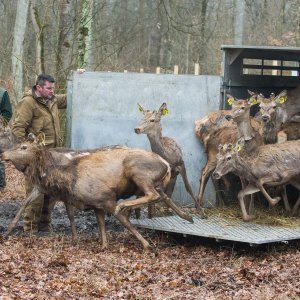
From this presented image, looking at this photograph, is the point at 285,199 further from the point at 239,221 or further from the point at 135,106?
the point at 135,106

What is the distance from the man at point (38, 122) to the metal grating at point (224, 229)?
1.54 meters

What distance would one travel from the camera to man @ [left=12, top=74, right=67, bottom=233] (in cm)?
1277

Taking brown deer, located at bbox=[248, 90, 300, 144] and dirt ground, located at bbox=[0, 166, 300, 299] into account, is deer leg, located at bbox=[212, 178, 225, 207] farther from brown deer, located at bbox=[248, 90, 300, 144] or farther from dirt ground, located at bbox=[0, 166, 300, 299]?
dirt ground, located at bbox=[0, 166, 300, 299]

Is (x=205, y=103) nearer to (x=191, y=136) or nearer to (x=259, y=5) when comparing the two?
(x=191, y=136)

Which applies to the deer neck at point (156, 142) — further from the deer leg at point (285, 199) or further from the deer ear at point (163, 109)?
the deer leg at point (285, 199)

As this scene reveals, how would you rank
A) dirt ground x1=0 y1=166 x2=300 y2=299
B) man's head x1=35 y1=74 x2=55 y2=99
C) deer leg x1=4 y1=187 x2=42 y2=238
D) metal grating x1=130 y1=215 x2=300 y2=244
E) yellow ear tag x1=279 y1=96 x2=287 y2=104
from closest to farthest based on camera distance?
dirt ground x1=0 y1=166 x2=300 y2=299 < metal grating x1=130 y1=215 x2=300 y2=244 < deer leg x1=4 y1=187 x2=42 y2=238 < man's head x1=35 y1=74 x2=55 y2=99 < yellow ear tag x1=279 y1=96 x2=287 y2=104

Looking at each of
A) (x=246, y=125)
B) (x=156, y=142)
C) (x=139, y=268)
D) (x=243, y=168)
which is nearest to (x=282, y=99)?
(x=246, y=125)

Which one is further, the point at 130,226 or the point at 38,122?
the point at 38,122

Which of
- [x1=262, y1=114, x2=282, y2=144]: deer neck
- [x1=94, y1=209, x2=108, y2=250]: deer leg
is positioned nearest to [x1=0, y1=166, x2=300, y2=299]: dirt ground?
[x1=94, y1=209, x2=108, y2=250]: deer leg

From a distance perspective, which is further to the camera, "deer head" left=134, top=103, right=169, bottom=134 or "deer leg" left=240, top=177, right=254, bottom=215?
"deer head" left=134, top=103, right=169, bottom=134

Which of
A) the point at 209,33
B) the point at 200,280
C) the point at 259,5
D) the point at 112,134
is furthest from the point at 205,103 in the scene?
the point at 259,5

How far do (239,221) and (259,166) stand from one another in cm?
95

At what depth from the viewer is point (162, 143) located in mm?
13656

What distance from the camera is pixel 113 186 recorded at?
11875 mm
